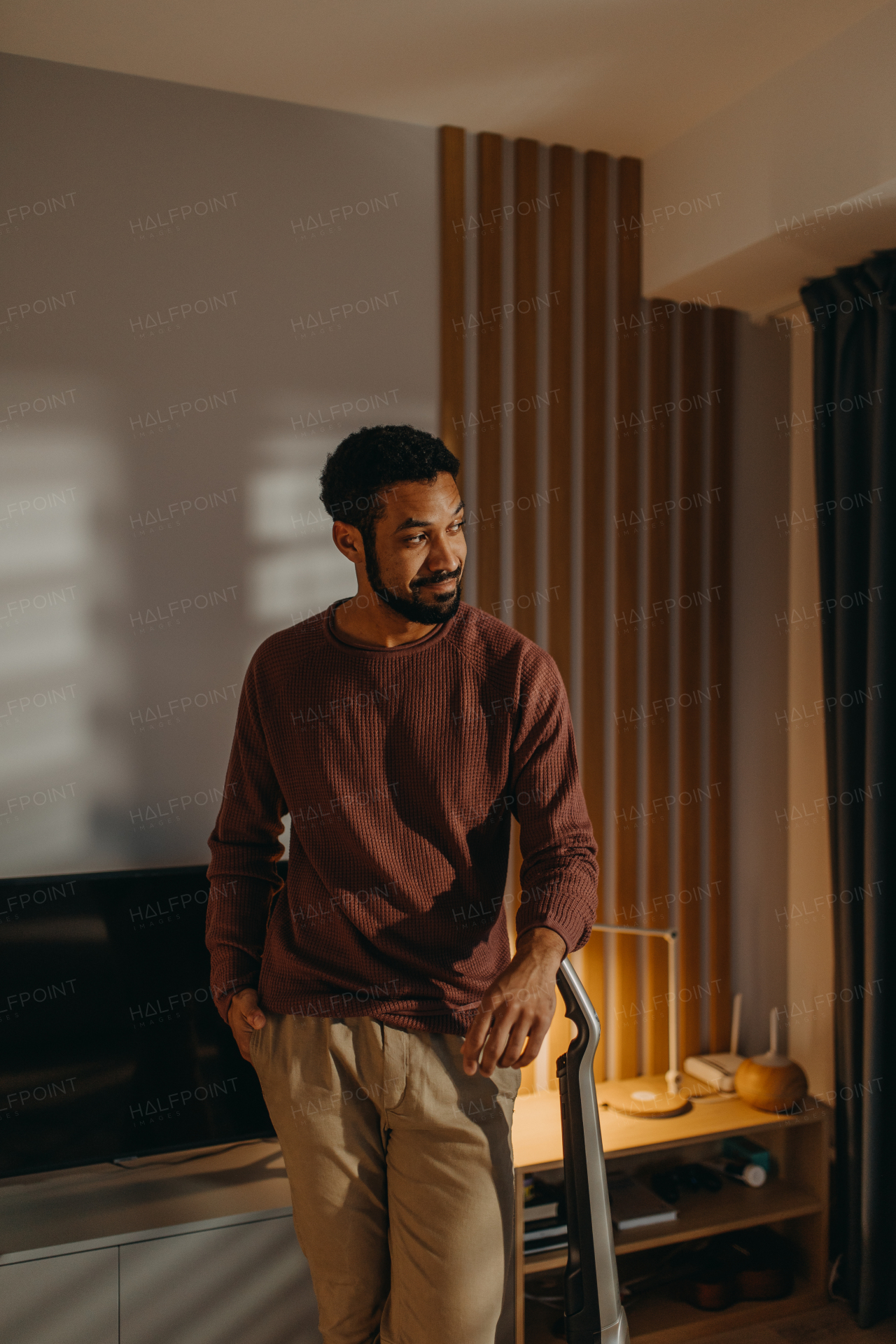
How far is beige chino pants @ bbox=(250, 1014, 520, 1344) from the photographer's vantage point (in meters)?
1.27

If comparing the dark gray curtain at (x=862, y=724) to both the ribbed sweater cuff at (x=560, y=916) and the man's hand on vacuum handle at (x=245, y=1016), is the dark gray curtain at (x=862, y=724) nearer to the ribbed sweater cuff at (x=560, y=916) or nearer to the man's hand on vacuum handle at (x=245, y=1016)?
the ribbed sweater cuff at (x=560, y=916)

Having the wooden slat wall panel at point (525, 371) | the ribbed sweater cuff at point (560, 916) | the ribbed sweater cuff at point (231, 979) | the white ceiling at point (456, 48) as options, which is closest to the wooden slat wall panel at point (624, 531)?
the wooden slat wall panel at point (525, 371)

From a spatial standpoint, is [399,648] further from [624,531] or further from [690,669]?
[690,669]

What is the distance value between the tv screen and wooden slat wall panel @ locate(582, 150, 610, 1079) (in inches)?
38.1

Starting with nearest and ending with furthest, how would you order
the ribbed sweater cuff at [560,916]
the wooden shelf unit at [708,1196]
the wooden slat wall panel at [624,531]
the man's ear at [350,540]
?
the ribbed sweater cuff at [560,916], the man's ear at [350,540], the wooden shelf unit at [708,1196], the wooden slat wall panel at [624,531]

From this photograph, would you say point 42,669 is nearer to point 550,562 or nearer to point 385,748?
point 385,748

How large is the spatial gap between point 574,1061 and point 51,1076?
1.11m

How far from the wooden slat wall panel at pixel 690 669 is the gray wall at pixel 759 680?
119mm

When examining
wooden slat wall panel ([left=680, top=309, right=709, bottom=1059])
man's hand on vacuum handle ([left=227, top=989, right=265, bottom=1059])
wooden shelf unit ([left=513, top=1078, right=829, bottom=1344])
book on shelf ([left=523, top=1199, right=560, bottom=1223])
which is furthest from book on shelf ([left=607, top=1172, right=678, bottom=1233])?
man's hand on vacuum handle ([left=227, top=989, right=265, bottom=1059])

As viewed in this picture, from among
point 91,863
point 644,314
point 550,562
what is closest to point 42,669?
point 91,863

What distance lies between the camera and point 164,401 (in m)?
2.16

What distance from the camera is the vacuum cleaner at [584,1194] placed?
1297 millimetres

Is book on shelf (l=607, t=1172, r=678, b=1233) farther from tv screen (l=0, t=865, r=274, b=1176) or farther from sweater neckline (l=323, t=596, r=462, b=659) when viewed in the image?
sweater neckline (l=323, t=596, r=462, b=659)

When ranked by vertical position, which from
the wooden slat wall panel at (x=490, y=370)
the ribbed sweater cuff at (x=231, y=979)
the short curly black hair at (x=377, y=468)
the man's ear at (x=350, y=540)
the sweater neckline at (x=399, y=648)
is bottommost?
the ribbed sweater cuff at (x=231, y=979)
